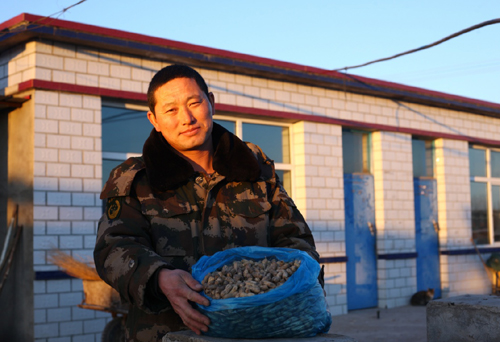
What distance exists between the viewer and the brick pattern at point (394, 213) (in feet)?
39.4

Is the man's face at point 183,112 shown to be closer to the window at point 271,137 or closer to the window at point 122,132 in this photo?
the window at point 122,132

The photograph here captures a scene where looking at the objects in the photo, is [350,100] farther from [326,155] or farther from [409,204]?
[409,204]

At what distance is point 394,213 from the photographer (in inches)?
482

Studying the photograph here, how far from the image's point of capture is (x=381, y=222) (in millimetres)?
12039

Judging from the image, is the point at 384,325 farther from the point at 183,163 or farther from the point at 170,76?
the point at 170,76

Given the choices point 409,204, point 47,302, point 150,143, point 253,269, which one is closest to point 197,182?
point 150,143

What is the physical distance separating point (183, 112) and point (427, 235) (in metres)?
11.5

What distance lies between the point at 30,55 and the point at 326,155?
18.2ft

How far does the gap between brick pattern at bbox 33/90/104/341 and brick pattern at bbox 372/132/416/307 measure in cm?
607

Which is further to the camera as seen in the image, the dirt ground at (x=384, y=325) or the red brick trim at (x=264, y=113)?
the dirt ground at (x=384, y=325)

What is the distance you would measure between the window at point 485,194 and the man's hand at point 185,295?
43.3 feet

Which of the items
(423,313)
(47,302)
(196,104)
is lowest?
(423,313)

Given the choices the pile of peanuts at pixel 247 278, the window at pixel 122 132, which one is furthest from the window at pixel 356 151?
the pile of peanuts at pixel 247 278

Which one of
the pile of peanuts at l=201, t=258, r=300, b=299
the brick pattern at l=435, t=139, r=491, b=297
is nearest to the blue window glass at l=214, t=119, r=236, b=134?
the brick pattern at l=435, t=139, r=491, b=297
